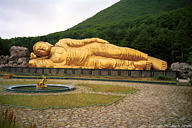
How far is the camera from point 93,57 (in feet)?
53.8

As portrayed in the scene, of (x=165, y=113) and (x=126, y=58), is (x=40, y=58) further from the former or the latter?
(x=165, y=113)

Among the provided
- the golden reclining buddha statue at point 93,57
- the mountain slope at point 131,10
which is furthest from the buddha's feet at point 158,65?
the mountain slope at point 131,10

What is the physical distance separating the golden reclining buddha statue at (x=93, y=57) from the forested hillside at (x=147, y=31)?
4030 millimetres

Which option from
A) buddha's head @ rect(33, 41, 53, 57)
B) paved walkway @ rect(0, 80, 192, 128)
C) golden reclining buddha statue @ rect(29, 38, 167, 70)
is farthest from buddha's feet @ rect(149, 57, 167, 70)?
paved walkway @ rect(0, 80, 192, 128)

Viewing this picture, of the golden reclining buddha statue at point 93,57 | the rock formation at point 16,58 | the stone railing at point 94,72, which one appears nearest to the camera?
the stone railing at point 94,72

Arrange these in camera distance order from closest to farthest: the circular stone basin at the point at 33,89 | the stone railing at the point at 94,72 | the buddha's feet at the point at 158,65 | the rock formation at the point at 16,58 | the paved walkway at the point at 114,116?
1. the paved walkway at the point at 114,116
2. the circular stone basin at the point at 33,89
3. the stone railing at the point at 94,72
4. the buddha's feet at the point at 158,65
5. the rock formation at the point at 16,58

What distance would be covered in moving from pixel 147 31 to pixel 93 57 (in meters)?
14.8

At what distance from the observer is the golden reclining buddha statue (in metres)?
15.7

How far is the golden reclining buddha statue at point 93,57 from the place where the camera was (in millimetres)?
15656

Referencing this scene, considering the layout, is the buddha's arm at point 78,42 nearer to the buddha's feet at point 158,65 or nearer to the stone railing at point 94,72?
the stone railing at point 94,72

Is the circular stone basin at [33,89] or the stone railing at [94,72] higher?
the stone railing at [94,72]

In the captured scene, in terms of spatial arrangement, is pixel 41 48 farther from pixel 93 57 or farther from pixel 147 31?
pixel 147 31

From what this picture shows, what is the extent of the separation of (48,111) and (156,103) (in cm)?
348

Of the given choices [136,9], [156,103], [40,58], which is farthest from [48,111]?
[136,9]
